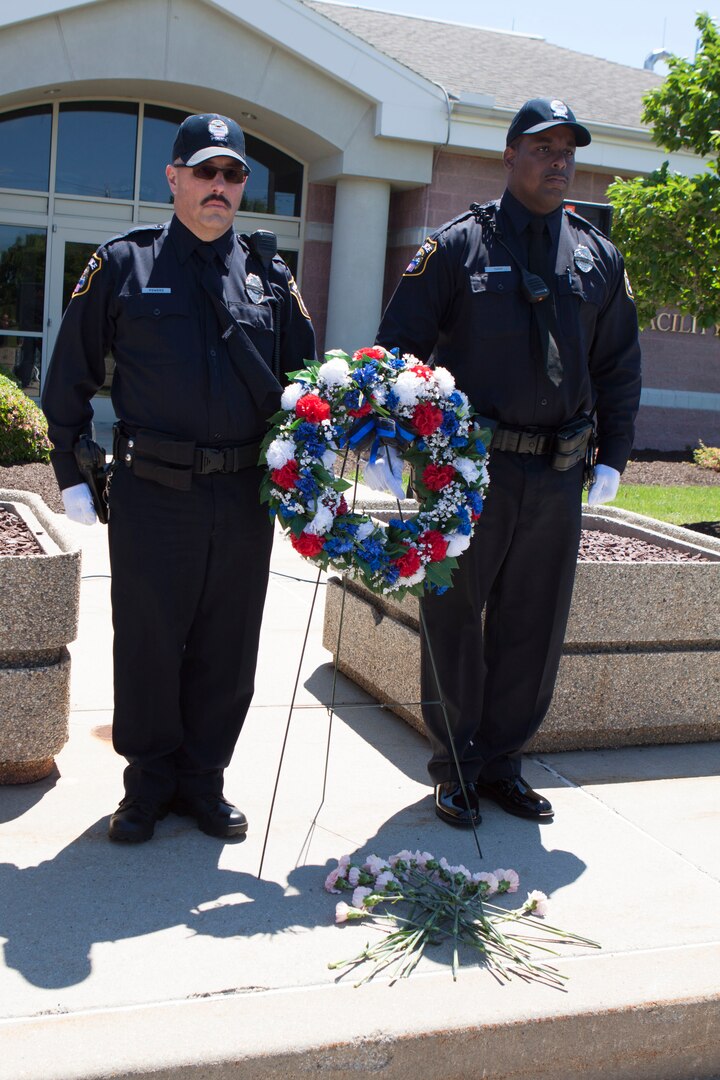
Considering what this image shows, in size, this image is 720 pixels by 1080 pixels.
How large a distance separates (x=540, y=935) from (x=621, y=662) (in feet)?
5.46

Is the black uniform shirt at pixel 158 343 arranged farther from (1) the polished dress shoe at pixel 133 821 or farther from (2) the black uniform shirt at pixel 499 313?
(1) the polished dress shoe at pixel 133 821

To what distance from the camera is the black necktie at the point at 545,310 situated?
3.89m

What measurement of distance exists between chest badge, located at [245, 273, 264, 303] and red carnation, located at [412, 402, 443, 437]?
2.12 feet

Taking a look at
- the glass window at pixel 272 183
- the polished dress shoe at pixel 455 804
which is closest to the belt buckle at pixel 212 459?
the polished dress shoe at pixel 455 804

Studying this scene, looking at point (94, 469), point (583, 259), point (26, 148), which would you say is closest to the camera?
point (94, 469)

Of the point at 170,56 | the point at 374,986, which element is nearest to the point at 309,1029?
the point at 374,986

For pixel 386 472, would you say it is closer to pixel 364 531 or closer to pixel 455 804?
pixel 364 531

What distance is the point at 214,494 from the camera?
3645 millimetres

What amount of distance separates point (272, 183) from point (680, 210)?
8.70m

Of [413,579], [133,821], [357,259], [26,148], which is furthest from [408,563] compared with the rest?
[26,148]

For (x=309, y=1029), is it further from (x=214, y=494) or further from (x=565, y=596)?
(x=565, y=596)

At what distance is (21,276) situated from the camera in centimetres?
1532

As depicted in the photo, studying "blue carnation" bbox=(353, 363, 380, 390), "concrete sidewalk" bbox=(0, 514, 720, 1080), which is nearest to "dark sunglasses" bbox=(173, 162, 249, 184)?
"blue carnation" bbox=(353, 363, 380, 390)

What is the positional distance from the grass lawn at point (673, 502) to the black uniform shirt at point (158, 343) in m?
6.56
